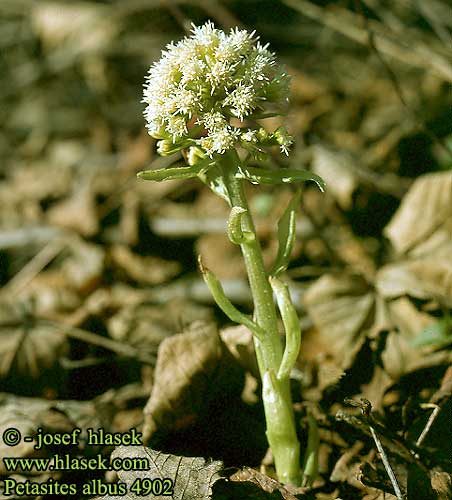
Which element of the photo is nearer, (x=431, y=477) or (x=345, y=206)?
(x=431, y=477)

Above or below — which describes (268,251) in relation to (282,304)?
above

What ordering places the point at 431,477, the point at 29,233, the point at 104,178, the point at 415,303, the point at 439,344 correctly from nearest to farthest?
the point at 431,477 < the point at 439,344 < the point at 415,303 < the point at 29,233 < the point at 104,178

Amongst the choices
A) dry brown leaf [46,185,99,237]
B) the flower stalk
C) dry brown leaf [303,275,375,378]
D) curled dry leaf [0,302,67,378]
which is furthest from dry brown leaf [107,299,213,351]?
the flower stalk

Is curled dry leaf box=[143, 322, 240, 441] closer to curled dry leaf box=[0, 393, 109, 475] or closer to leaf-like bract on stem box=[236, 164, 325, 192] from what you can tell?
curled dry leaf box=[0, 393, 109, 475]

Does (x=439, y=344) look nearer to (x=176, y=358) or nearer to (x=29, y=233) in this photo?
(x=176, y=358)

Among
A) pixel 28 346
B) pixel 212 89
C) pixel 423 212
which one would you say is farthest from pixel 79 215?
pixel 212 89

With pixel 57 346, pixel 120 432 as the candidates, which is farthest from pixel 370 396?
pixel 57 346

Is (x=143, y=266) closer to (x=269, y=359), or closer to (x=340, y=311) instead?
(x=340, y=311)

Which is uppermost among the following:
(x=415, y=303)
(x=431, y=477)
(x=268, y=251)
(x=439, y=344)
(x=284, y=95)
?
(x=268, y=251)
